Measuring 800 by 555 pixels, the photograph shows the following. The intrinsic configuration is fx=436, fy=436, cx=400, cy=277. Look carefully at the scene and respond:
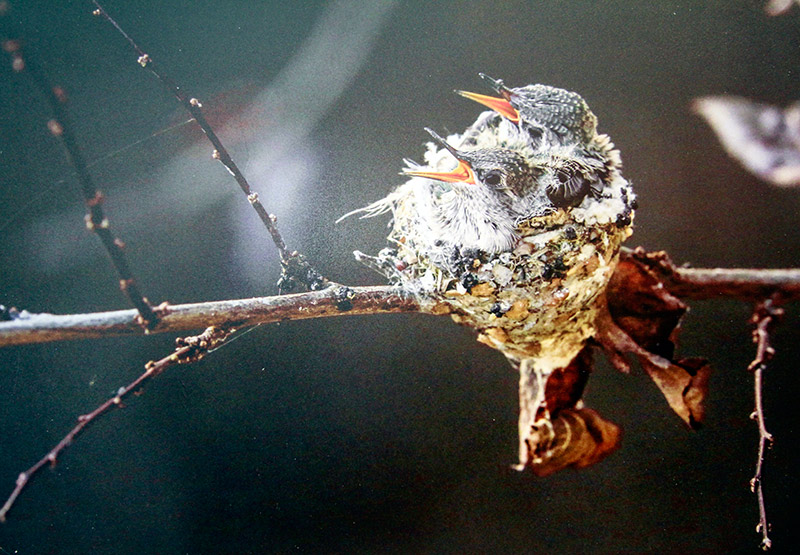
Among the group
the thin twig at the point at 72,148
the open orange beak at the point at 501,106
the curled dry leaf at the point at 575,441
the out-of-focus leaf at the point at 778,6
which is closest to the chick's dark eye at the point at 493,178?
the open orange beak at the point at 501,106

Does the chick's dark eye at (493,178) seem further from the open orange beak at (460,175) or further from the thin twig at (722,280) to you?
the thin twig at (722,280)

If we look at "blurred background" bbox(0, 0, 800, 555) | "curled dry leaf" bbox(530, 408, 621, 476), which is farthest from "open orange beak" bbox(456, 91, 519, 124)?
"curled dry leaf" bbox(530, 408, 621, 476)

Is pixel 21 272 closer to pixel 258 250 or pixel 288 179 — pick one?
pixel 258 250

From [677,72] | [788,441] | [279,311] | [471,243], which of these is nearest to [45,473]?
[279,311]

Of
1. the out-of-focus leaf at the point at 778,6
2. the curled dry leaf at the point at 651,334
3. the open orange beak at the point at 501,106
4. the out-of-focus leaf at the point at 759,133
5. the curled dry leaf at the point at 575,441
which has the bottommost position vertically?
the curled dry leaf at the point at 575,441

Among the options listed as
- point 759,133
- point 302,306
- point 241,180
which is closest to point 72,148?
point 241,180

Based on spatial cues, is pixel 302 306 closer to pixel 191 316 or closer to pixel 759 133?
pixel 191 316
